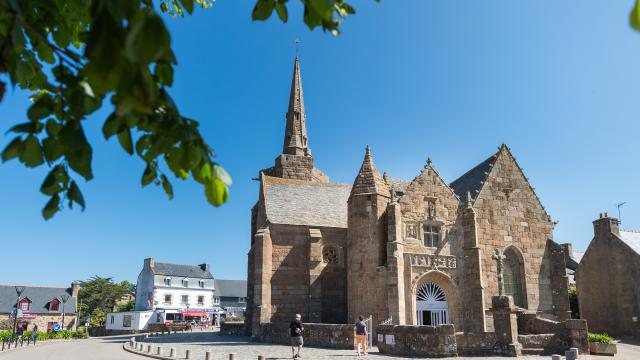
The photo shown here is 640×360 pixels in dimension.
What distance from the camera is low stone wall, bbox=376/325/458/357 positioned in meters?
16.9

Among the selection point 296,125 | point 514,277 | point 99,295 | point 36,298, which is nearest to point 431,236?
point 514,277

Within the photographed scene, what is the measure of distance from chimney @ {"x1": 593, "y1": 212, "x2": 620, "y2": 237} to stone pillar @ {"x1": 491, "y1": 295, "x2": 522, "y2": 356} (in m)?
18.8

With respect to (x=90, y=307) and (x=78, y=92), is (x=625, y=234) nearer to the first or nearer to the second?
(x=78, y=92)

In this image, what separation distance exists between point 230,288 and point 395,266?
199 ft

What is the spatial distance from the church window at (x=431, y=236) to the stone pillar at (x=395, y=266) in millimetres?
1987

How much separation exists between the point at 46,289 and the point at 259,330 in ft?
145

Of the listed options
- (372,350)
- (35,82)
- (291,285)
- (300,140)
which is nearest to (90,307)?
(300,140)

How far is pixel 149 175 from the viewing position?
3086 millimetres

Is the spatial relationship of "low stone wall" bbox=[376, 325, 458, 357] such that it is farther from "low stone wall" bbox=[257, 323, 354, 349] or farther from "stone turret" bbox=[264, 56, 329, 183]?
"stone turret" bbox=[264, 56, 329, 183]

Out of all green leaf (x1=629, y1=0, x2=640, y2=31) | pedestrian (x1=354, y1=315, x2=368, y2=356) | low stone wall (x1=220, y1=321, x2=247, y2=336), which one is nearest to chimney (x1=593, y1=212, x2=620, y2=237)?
pedestrian (x1=354, y1=315, x2=368, y2=356)

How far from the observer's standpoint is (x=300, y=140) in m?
40.6

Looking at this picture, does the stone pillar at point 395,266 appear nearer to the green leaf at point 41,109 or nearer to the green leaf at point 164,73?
the green leaf at point 41,109

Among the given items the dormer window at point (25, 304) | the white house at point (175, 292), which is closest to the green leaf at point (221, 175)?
the dormer window at point (25, 304)

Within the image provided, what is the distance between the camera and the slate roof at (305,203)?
28.7 metres
